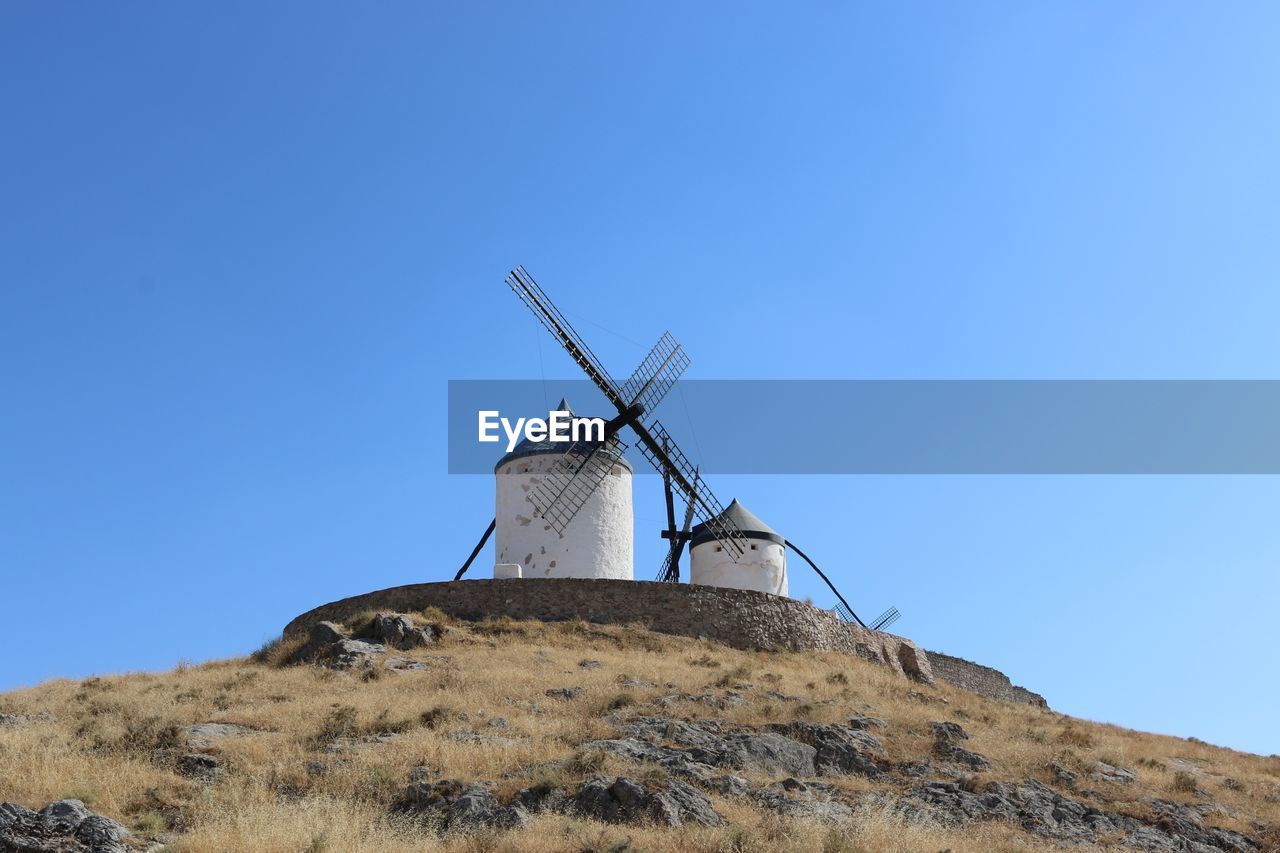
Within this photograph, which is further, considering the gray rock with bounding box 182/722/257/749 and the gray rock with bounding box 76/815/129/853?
the gray rock with bounding box 182/722/257/749

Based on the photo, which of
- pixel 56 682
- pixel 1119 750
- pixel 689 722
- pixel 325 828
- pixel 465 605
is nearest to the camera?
pixel 325 828

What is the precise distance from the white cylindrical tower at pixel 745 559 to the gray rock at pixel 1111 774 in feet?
41.9

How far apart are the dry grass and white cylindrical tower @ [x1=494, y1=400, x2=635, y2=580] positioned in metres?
4.10

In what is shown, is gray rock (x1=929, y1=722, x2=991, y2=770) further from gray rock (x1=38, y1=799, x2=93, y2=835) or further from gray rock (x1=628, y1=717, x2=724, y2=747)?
gray rock (x1=38, y1=799, x2=93, y2=835)

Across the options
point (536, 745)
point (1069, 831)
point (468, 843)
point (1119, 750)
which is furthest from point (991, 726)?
point (468, 843)

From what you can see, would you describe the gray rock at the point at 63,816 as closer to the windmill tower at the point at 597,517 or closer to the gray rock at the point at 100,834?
the gray rock at the point at 100,834

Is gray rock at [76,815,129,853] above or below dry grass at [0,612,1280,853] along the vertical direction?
below

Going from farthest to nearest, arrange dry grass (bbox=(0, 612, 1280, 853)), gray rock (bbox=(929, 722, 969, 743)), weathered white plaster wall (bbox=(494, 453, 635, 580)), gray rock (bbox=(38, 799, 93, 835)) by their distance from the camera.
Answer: weathered white plaster wall (bbox=(494, 453, 635, 580)), gray rock (bbox=(929, 722, 969, 743)), dry grass (bbox=(0, 612, 1280, 853)), gray rock (bbox=(38, 799, 93, 835))

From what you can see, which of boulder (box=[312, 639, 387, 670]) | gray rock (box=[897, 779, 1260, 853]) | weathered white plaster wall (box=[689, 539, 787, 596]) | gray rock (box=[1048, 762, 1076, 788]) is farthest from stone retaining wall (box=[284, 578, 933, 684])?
gray rock (box=[897, 779, 1260, 853])

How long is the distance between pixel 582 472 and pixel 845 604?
8884mm

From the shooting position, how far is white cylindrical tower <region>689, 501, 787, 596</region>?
2945cm

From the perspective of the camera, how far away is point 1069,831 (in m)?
13.5

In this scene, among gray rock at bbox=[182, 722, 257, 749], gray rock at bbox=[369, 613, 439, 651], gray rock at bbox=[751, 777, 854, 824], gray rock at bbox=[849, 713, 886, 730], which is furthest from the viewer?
gray rock at bbox=[369, 613, 439, 651]

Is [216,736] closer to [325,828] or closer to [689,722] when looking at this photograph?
[325,828]
